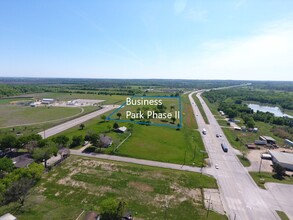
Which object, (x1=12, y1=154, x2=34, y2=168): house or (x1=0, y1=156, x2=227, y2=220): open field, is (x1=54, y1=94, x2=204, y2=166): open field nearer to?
(x1=0, y1=156, x2=227, y2=220): open field

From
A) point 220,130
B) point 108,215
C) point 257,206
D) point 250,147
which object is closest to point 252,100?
point 220,130

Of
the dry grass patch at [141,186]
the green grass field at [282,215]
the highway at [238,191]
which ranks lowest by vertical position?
the green grass field at [282,215]

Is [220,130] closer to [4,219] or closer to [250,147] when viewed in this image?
[250,147]

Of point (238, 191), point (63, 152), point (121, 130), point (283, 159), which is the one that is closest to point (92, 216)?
point (63, 152)

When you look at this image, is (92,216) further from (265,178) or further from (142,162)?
(265,178)

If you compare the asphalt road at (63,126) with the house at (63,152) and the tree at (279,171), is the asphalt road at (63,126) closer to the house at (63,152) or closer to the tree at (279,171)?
the house at (63,152)

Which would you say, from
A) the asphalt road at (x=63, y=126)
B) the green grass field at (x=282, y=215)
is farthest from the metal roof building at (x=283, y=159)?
the asphalt road at (x=63, y=126)
